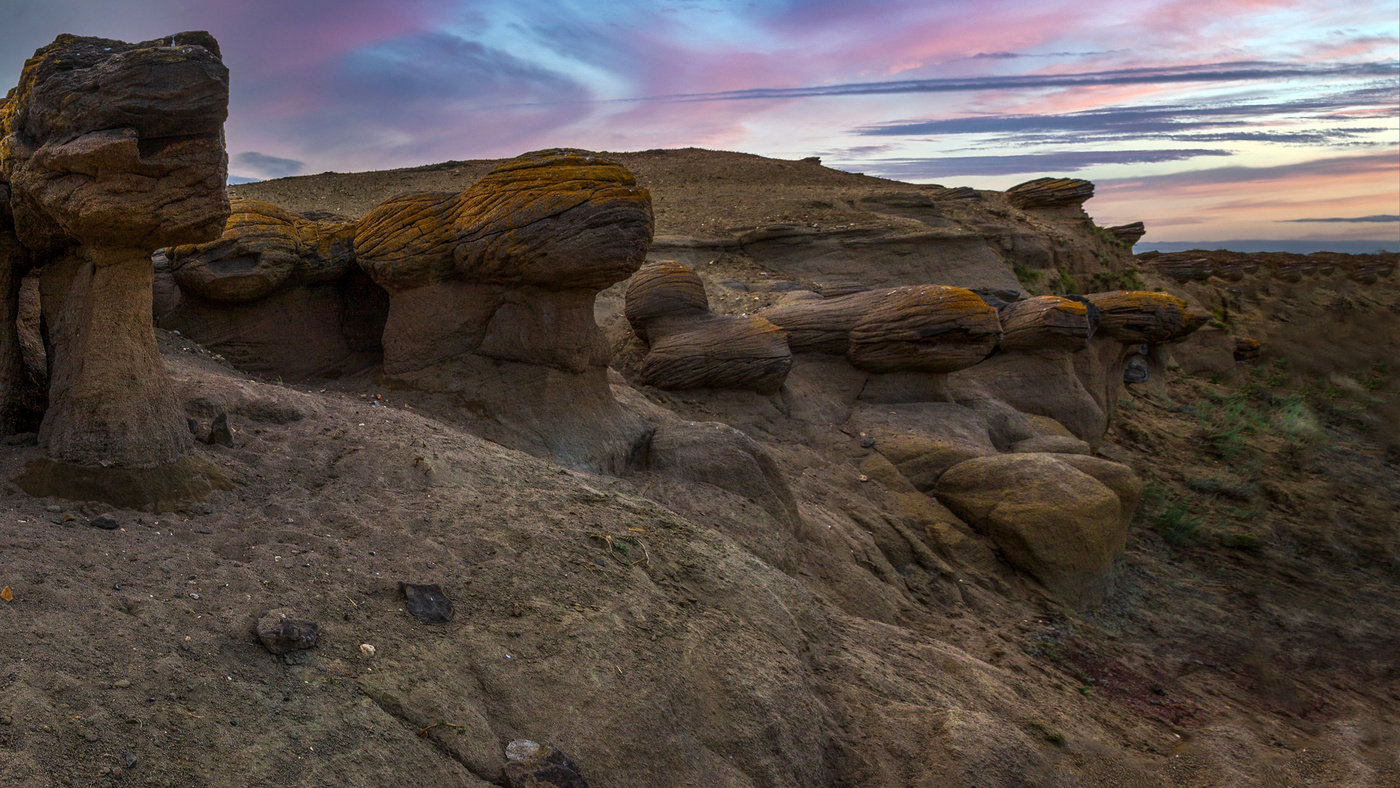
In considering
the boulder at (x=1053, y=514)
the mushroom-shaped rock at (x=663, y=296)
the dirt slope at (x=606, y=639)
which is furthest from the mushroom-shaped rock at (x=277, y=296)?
the boulder at (x=1053, y=514)

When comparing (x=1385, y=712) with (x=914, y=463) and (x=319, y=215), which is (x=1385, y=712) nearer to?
(x=914, y=463)

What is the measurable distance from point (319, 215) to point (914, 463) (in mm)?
5911

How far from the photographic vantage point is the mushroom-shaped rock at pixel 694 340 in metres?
8.73

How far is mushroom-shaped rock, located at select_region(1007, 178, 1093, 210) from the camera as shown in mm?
21734

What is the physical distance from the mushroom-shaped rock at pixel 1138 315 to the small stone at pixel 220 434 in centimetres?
1210

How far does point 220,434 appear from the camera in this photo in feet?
13.2

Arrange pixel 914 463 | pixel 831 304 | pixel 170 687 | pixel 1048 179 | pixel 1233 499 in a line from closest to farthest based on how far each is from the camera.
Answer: pixel 170 687, pixel 914 463, pixel 831 304, pixel 1233 499, pixel 1048 179

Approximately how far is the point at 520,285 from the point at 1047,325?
299 inches

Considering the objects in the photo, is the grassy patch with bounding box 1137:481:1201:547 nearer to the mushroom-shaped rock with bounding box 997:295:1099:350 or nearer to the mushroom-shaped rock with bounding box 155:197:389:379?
the mushroom-shaped rock with bounding box 997:295:1099:350

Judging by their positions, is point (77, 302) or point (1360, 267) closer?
point (77, 302)

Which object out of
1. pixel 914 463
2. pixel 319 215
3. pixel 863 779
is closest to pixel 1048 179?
pixel 914 463

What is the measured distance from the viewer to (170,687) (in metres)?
2.39

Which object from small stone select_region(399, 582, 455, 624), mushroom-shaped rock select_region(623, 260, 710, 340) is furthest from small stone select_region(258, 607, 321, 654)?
mushroom-shaped rock select_region(623, 260, 710, 340)

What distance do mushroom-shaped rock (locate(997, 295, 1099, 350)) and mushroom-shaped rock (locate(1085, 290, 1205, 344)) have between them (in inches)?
71.2
